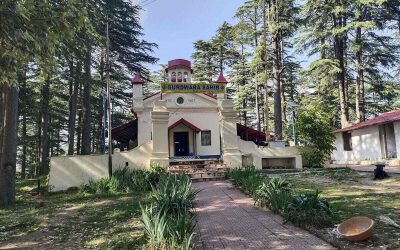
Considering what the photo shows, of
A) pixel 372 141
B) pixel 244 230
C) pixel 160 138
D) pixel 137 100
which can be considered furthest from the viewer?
pixel 372 141

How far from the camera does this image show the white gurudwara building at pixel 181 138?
1667cm

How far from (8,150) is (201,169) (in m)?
9.31

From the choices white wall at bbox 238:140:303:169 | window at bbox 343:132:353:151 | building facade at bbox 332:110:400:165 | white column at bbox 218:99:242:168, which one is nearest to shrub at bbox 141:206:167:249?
white column at bbox 218:99:242:168

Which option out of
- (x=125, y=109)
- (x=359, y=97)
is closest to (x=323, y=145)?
(x=359, y=97)

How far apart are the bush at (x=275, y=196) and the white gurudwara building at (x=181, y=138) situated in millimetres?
8944

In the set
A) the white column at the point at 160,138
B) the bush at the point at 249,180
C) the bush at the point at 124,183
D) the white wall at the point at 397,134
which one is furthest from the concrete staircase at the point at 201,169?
the white wall at the point at 397,134

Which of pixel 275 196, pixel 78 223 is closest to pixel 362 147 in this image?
pixel 275 196

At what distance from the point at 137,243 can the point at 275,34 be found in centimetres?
2316

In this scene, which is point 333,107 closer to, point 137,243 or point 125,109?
point 125,109

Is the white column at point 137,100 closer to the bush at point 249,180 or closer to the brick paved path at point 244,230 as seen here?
the bush at point 249,180

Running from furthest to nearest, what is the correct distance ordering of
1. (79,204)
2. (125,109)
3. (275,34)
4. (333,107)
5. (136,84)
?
(125,109), (333,107), (275,34), (136,84), (79,204)

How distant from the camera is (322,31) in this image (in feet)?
98.3

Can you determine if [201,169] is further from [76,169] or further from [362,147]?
[362,147]

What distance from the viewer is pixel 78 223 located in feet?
29.7
